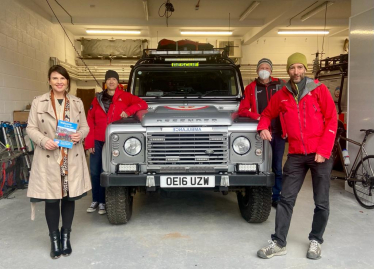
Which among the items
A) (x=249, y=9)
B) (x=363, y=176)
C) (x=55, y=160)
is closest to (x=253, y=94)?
(x=363, y=176)

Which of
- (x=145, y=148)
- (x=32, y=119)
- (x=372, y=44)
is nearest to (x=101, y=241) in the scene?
(x=145, y=148)

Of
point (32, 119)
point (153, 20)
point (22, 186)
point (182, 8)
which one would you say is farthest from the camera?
point (153, 20)

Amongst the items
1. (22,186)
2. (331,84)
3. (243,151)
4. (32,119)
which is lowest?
(22,186)

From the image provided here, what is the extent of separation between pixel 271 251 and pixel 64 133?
85.2 inches

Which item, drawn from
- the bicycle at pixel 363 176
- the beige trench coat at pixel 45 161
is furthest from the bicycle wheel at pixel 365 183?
the beige trench coat at pixel 45 161

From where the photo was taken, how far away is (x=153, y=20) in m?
10.4

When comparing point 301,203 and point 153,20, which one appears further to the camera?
point 153,20

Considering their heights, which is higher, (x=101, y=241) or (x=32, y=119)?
(x=32, y=119)

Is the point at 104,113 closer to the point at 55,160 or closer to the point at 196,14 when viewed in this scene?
the point at 55,160

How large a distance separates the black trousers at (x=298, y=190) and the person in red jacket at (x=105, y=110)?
1.95m

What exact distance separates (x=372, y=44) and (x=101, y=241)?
4.52 meters

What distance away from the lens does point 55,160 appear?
291 cm

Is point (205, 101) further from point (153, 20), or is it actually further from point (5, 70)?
point (153, 20)

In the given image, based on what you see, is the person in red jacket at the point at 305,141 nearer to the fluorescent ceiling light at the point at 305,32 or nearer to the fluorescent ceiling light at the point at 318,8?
the fluorescent ceiling light at the point at 318,8
